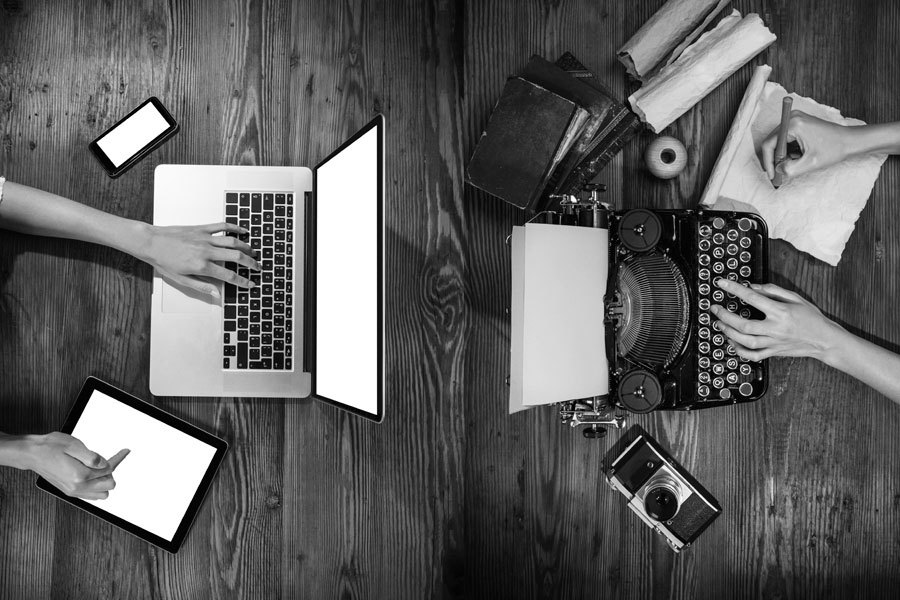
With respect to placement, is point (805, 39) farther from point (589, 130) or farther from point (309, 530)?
point (309, 530)

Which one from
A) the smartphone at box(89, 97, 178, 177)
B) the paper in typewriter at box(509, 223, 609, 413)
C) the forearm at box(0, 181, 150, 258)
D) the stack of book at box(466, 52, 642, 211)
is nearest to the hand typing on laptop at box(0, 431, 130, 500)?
the forearm at box(0, 181, 150, 258)

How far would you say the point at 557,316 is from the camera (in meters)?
0.93

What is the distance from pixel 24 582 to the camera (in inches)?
48.5

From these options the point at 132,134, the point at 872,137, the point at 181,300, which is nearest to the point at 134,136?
the point at 132,134

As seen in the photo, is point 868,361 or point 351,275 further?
point 868,361

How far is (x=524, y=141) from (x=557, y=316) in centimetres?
38

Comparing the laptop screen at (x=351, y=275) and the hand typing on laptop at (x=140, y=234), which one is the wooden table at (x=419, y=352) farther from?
the laptop screen at (x=351, y=275)

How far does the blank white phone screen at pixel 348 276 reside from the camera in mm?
956

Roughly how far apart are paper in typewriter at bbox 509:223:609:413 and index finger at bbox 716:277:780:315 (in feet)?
0.88

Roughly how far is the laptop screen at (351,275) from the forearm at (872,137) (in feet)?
3.24

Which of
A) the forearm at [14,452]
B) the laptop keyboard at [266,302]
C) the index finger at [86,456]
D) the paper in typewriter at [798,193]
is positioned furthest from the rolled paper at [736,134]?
the forearm at [14,452]

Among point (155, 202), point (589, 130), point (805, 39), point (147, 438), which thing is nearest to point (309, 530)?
point (147, 438)

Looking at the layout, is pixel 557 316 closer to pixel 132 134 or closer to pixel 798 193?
pixel 798 193

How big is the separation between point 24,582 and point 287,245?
3.04 ft
